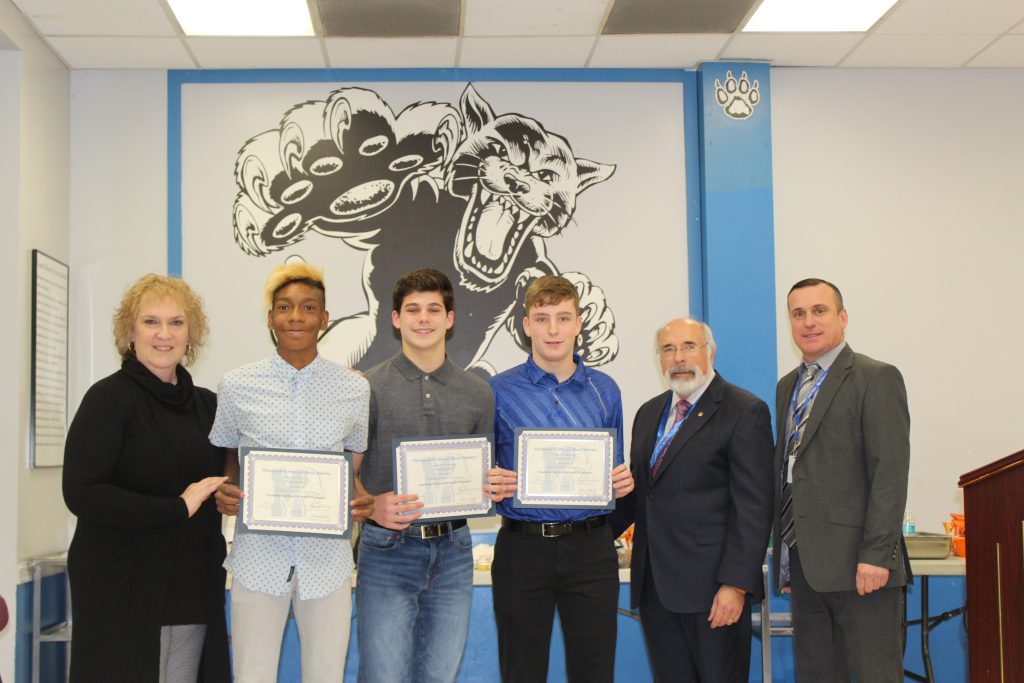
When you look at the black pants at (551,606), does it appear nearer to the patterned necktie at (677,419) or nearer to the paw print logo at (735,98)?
the patterned necktie at (677,419)

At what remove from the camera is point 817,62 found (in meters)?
5.49

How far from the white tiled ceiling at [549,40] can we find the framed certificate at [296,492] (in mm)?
2654

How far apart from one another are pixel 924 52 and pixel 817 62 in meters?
0.57

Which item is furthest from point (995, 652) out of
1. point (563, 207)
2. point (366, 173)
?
point (366, 173)

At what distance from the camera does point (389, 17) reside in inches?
189

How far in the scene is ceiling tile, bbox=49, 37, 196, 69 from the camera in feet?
16.3

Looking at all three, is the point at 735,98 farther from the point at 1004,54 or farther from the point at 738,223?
the point at 1004,54

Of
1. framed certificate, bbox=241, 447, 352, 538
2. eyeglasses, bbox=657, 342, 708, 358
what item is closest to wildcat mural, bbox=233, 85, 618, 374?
eyeglasses, bbox=657, 342, 708, 358

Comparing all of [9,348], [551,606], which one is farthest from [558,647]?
[9,348]

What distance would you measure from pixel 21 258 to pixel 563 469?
9.69 ft

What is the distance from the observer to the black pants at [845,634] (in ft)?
10.9

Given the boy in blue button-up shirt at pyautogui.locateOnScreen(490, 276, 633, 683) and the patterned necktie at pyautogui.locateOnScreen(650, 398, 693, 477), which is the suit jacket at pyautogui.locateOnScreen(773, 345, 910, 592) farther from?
the boy in blue button-up shirt at pyautogui.locateOnScreen(490, 276, 633, 683)

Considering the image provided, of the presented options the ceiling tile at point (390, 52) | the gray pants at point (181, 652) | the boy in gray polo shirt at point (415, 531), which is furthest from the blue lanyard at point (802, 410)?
the ceiling tile at point (390, 52)

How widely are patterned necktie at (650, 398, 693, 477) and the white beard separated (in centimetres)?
5
